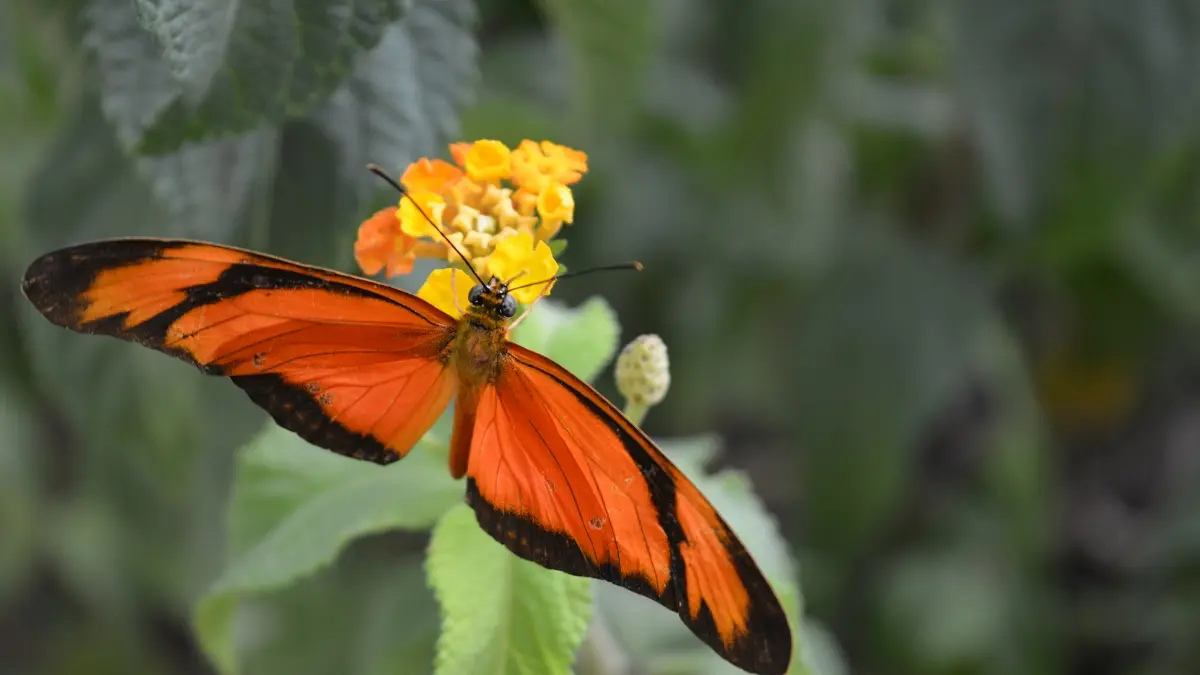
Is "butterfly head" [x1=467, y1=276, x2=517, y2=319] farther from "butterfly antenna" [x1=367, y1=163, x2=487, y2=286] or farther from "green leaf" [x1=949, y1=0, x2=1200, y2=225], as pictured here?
"green leaf" [x1=949, y1=0, x2=1200, y2=225]

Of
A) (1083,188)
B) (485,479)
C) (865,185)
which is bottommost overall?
(485,479)

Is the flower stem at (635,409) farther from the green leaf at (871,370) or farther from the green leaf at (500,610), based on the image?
the green leaf at (871,370)

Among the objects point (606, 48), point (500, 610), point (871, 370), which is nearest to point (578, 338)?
point (500, 610)

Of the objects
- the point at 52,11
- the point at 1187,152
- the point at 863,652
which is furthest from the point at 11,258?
the point at 1187,152

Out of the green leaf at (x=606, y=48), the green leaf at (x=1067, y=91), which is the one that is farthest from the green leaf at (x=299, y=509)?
the green leaf at (x=1067, y=91)

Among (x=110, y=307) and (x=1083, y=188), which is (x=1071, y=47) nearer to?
(x=1083, y=188)

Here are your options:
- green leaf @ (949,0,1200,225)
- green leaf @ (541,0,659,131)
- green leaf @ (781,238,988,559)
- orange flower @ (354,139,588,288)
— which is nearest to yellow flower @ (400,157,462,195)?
orange flower @ (354,139,588,288)
